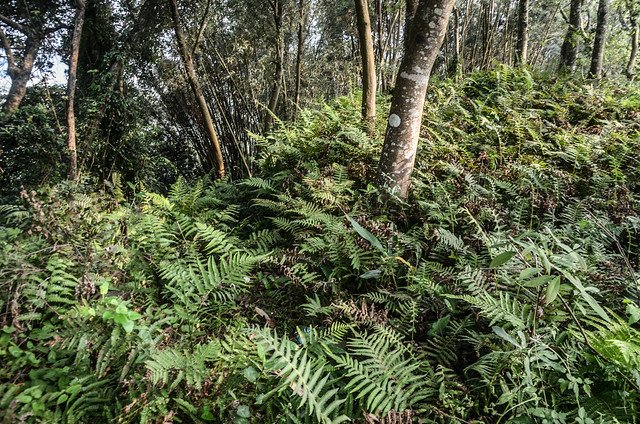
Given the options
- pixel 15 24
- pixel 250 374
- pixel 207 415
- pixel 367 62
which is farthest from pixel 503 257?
pixel 15 24

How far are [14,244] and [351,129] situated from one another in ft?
9.34

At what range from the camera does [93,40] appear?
20.8 ft

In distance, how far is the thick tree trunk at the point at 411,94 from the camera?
2.45 metres

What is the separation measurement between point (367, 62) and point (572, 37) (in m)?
4.06

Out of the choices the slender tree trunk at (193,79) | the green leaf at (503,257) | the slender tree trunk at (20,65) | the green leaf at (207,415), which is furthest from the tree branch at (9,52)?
the green leaf at (503,257)

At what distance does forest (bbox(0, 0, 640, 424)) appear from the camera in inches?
57.9

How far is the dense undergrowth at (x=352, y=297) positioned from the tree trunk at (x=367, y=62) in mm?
475

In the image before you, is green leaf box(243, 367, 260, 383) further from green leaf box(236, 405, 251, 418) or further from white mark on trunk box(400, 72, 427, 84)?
white mark on trunk box(400, 72, 427, 84)

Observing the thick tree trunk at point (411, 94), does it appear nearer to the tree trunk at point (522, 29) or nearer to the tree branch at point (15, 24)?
the tree trunk at point (522, 29)

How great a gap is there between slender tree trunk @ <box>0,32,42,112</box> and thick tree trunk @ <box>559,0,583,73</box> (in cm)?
1090

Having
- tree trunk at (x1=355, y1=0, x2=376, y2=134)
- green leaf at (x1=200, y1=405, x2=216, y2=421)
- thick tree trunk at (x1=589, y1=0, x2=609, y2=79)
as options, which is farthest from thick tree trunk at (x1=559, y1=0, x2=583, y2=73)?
green leaf at (x1=200, y1=405, x2=216, y2=421)

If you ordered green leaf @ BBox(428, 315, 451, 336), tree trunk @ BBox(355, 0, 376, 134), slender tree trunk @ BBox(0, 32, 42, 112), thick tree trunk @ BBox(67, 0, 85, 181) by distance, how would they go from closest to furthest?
green leaf @ BBox(428, 315, 451, 336) → tree trunk @ BBox(355, 0, 376, 134) → thick tree trunk @ BBox(67, 0, 85, 181) → slender tree trunk @ BBox(0, 32, 42, 112)

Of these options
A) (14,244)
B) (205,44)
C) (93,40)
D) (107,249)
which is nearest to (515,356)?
(107,249)

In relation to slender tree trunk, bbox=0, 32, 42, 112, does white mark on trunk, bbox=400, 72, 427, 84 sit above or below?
below
